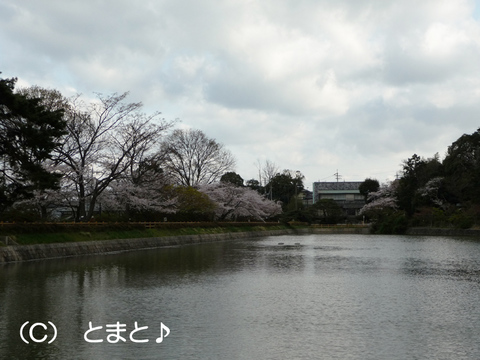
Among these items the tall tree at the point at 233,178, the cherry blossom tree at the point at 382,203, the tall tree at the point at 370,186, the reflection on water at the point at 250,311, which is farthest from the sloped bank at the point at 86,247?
the tall tree at the point at 370,186

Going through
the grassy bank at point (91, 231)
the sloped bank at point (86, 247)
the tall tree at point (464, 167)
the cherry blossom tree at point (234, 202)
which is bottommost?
the sloped bank at point (86, 247)

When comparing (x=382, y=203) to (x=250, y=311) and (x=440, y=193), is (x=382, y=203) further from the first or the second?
(x=250, y=311)

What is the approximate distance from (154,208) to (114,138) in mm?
9742

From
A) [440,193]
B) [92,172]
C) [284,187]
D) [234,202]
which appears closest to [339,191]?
[284,187]

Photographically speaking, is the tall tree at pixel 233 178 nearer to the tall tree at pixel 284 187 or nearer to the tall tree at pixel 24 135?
the tall tree at pixel 284 187

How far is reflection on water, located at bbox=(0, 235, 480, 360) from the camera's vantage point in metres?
8.52

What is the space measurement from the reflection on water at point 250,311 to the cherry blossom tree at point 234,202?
42.3m

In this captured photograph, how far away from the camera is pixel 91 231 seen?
3406 cm

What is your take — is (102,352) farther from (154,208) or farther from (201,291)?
(154,208)

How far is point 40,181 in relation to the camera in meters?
23.8

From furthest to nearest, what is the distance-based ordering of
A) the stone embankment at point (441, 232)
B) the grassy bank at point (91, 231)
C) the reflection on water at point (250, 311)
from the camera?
1. the stone embankment at point (441, 232)
2. the grassy bank at point (91, 231)
3. the reflection on water at point (250, 311)

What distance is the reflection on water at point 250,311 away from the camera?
8.52 meters

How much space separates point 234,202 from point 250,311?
189 ft

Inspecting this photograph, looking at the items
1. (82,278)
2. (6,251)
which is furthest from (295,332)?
(6,251)
